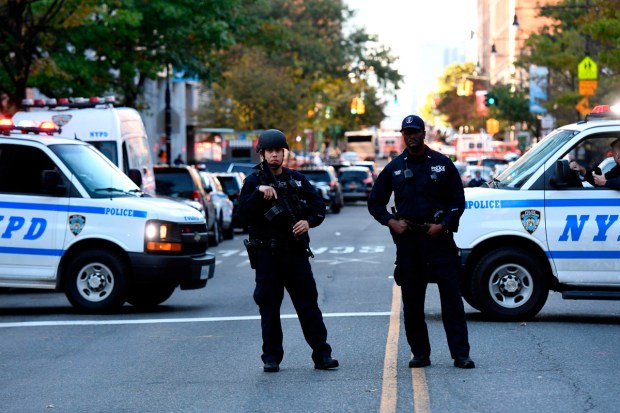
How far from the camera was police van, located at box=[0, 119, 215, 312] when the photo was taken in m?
15.5

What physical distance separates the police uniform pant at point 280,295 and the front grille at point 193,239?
5581 mm

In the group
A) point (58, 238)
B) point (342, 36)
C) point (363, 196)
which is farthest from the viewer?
point (342, 36)

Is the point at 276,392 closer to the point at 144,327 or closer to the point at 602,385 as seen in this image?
the point at 602,385

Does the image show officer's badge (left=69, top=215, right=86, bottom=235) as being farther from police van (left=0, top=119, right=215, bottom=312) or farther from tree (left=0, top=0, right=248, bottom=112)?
tree (left=0, top=0, right=248, bottom=112)

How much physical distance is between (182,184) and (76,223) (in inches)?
499

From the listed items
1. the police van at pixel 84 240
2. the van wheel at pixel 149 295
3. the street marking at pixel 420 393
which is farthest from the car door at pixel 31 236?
the street marking at pixel 420 393

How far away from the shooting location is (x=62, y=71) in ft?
93.9

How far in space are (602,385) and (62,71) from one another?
2091 cm

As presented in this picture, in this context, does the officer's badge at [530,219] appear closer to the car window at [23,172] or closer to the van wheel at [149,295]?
the van wheel at [149,295]

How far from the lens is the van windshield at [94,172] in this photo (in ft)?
51.8

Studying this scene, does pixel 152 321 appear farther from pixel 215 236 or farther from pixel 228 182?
pixel 228 182

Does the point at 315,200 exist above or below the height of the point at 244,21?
below

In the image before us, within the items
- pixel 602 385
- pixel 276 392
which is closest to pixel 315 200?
pixel 276 392

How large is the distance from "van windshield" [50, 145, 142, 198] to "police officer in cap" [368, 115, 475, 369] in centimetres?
611
